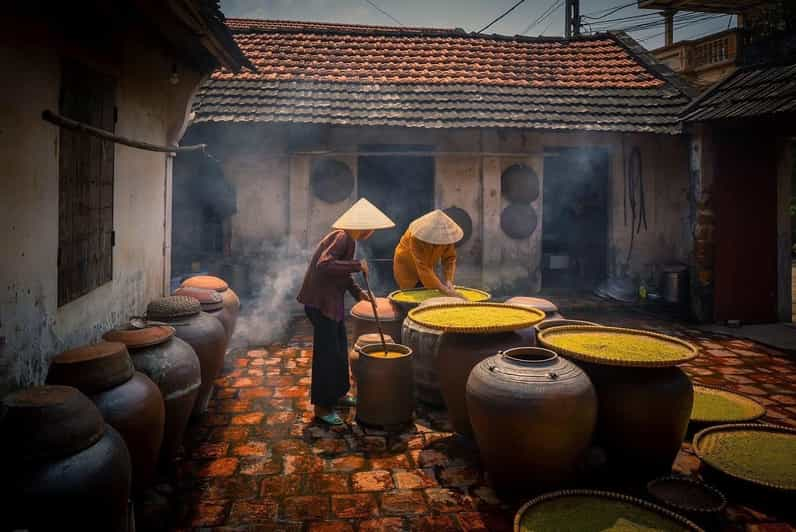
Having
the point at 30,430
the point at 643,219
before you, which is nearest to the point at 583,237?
the point at 643,219

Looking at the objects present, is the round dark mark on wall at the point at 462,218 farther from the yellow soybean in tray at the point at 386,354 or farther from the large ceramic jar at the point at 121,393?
the large ceramic jar at the point at 121,393

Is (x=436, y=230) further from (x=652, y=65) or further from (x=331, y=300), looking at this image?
(x=652, y=65)

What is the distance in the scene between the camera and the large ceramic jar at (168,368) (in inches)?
172

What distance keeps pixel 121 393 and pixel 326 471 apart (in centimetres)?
177

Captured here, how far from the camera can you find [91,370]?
11.8ft

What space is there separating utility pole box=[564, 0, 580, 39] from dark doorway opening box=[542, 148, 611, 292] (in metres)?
13.0

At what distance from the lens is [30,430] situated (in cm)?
281

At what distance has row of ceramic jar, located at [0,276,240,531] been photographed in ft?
8.98

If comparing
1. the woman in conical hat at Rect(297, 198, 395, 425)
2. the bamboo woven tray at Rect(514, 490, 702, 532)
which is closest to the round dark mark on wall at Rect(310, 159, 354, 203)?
the woman in conical hat at Rect(297, 198, 395, 425)

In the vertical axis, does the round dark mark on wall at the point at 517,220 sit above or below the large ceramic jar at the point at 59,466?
above

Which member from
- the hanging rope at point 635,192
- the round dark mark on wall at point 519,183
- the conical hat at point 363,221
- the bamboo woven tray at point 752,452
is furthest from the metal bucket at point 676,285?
the conical hat at point 363,221

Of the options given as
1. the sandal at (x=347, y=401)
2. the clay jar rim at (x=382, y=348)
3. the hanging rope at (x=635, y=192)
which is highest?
the hanging rope at (x=635, y=192)

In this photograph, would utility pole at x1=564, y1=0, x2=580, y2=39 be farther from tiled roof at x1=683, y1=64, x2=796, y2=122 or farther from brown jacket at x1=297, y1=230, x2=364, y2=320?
brown jacket at x1=297, y1=230, x2=364, y2=320

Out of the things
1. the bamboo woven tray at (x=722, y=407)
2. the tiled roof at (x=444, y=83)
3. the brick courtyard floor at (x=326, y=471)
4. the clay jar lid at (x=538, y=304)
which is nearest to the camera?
the brick courtyard floor at (x=326, y=471)
